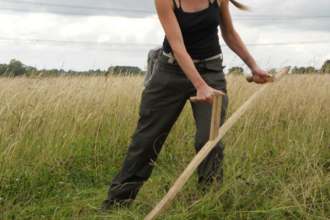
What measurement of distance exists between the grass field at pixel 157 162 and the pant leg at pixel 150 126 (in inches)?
7.1

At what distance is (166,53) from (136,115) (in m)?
2.14

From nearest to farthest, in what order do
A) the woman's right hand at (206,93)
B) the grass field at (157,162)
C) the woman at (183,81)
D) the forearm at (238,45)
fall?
1. the woman's right hand at (206,93)
2. the woman at (183,81)
3. the grass field at (157,162)
4. the forearm at (238,45)

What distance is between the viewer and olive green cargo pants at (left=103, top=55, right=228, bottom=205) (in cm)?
220

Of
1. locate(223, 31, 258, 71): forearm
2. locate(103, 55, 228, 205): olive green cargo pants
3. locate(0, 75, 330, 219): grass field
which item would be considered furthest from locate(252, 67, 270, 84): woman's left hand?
locate(0, 75, 330, 219): grass field

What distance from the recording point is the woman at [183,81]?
201 cm

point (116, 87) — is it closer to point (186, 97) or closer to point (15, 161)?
point (15, 161)

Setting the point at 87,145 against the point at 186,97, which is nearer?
the point at 186,97

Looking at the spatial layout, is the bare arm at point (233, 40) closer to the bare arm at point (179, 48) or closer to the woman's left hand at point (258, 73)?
the woman's left hand at point (258, 73)

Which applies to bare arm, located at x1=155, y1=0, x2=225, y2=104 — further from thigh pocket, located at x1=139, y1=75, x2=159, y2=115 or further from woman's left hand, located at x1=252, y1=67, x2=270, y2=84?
woman's left hand, located at x1=252, y1=67, x2=270, y2=84

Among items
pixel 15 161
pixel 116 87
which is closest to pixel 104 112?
pixel 116 87

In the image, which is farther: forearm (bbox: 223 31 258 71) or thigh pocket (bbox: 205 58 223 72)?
forearm (bbox: 223 31 258 71)

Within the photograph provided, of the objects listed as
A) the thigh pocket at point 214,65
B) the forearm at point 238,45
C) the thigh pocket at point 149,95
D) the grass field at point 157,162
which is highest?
the forearm at point 238,45

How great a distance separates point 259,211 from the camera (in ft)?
6.81

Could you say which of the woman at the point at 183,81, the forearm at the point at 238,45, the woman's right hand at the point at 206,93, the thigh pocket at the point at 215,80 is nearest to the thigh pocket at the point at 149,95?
the woman at the point at 183,81
